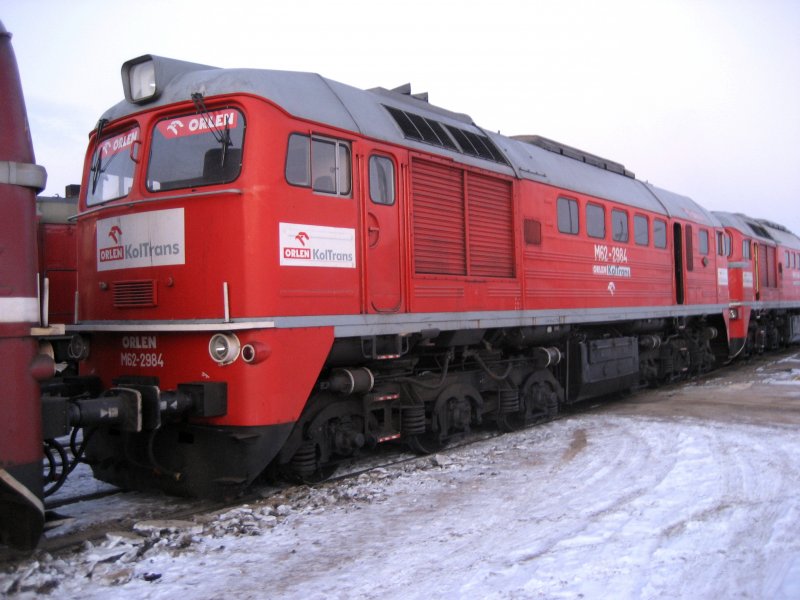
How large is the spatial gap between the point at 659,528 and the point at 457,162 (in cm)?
446

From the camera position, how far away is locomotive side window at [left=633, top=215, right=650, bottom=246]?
1200 centimetres

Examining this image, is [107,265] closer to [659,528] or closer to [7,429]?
[7,429]

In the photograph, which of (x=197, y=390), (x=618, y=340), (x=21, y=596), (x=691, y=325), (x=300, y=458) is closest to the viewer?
(x=21, y=596)

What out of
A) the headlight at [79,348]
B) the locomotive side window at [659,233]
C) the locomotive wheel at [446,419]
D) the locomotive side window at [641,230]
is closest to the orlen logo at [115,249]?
the headlight at [79,348]

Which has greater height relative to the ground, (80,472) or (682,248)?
(682,248)

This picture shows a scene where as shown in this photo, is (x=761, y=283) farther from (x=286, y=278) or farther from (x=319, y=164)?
(x=286, y=278)

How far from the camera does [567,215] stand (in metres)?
10.1

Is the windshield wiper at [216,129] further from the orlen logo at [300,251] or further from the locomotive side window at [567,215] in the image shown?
the locomotive side window at [567,215]

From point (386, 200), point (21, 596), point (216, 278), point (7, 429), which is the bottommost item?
point (21, 596)

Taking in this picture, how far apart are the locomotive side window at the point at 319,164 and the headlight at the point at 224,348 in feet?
4.71

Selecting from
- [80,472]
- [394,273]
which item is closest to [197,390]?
[394,273]

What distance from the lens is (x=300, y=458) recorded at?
635cm

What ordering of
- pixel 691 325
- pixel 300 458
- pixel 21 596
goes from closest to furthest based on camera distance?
pixel 21 596
pixel 300 458
pixel 691 325

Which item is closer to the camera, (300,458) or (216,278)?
(216,278)
